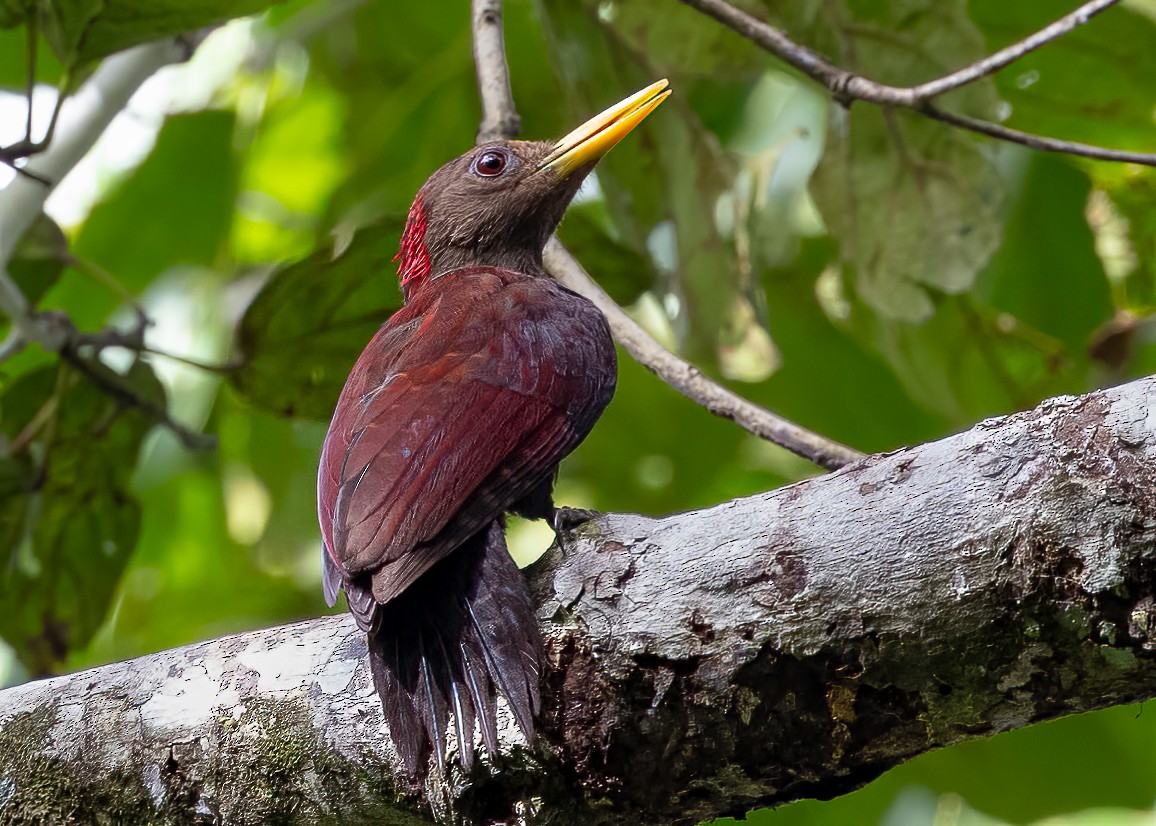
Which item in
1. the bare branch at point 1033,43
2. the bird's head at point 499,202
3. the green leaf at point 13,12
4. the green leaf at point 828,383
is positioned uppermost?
the green leaf at point 13,12

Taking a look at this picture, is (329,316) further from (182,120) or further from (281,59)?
(281,59)

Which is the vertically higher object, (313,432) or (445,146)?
(445,146)

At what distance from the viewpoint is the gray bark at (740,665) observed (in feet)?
5.30

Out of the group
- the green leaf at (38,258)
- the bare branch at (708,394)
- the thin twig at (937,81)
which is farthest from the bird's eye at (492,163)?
the green leaf at (38,258)

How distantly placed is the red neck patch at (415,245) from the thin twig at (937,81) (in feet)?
3.35

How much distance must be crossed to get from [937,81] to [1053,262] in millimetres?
1433

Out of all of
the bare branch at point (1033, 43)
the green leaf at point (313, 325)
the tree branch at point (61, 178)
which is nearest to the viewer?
the bare branch at point (1033, 43)

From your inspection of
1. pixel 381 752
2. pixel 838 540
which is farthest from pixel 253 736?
pixel 838 540

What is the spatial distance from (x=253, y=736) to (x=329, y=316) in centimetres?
153

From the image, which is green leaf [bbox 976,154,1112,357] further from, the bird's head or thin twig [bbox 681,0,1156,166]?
the bird's head

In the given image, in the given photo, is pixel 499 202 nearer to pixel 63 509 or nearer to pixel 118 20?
pixel 118 20

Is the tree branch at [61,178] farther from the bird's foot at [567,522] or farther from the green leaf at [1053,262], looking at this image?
the green leaf at [1053,262]

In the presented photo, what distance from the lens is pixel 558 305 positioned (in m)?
2.68

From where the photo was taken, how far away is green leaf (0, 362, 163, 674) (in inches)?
146
